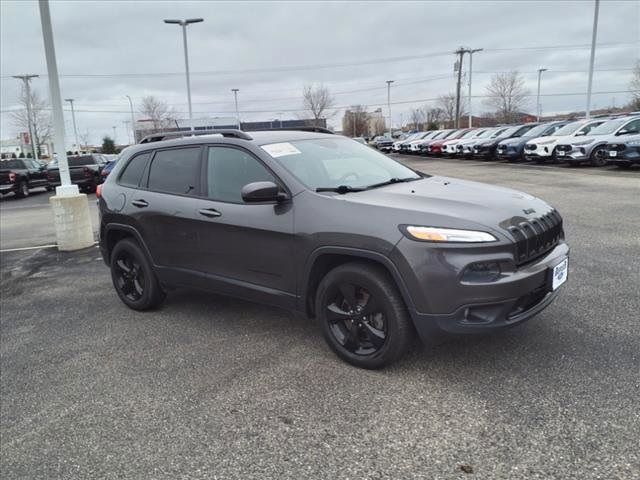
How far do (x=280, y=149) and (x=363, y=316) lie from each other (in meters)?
1.56

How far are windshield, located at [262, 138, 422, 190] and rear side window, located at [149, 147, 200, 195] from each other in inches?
32.6

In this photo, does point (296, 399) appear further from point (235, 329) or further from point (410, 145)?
point (410, 145)

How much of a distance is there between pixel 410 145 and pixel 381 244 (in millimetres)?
34987

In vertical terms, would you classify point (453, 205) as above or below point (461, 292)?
above

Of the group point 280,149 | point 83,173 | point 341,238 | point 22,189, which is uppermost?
point 280,149

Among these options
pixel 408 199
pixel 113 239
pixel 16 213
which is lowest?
pixel 16 213

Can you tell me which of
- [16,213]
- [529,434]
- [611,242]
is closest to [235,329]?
[529,434]

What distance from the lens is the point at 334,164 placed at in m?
4.41

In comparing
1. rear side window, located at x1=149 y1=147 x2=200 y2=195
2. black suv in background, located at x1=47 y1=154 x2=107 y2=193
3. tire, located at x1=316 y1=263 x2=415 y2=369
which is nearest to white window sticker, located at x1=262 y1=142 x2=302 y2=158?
rear side window, located at x1=149 y1=147 x2=200 y2=195

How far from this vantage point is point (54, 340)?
490 centimetres

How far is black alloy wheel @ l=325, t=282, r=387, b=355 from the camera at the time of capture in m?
3.60

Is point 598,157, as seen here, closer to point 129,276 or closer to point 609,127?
point 609,127

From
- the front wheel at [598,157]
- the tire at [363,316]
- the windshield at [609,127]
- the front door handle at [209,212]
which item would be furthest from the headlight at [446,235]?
the windshield at [609,127]

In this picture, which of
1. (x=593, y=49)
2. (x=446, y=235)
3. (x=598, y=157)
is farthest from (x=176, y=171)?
(x=593, y=49)
